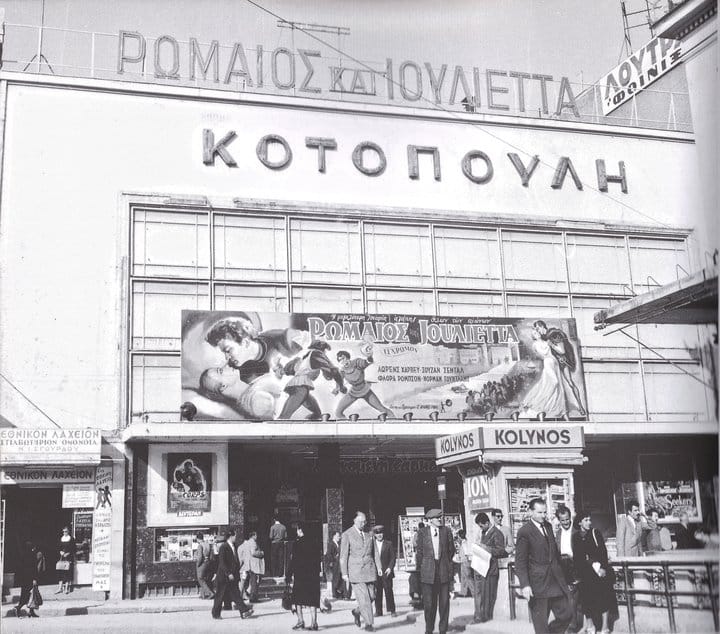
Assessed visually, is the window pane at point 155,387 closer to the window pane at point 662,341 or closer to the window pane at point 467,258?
the window pane at point 467,258

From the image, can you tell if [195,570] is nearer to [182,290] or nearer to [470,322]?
[182,290]

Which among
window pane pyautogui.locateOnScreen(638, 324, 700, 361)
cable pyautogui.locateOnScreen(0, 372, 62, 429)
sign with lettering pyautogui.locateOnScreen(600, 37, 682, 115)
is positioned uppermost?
sign with lettering pyautogui.locateOnScreen(600, 37, 682, 115)

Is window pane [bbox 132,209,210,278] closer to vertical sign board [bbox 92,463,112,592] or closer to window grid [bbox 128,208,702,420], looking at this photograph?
window grid [bbox 128,208,702,420]

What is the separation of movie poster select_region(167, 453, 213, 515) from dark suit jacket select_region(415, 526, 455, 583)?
35.7 feet

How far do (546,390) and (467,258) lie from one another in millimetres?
4359

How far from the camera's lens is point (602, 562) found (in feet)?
43.1

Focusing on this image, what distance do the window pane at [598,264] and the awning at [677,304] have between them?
30.8ft

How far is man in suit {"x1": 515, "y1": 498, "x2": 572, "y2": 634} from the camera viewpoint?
12.0 metres

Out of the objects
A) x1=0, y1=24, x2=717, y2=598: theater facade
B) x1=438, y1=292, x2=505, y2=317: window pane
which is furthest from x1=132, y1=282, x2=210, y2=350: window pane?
x1=438, y1=292, x2=505, y2=317: window pane

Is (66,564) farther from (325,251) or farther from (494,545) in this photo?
(494,545)

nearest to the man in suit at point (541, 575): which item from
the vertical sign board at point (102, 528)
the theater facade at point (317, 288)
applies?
the theater facade at point (317, 288)

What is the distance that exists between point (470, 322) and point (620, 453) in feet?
19.8

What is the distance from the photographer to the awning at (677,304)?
14.6 metres

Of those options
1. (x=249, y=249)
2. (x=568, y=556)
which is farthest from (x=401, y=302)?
(x=568, y=556)
